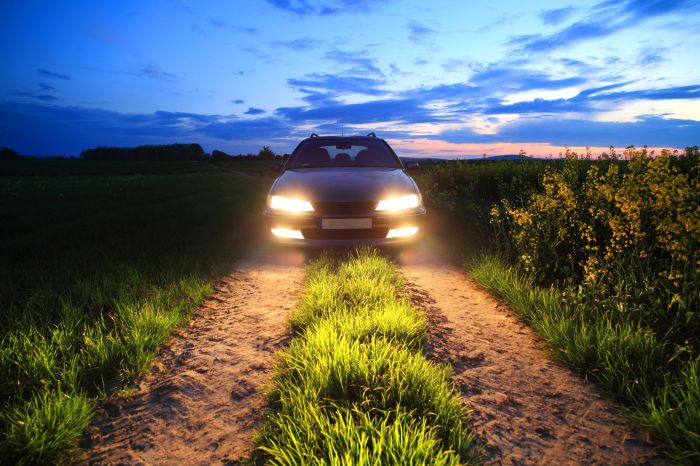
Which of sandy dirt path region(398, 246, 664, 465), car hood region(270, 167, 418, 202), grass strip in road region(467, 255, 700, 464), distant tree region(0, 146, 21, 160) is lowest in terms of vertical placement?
sandy dirt path region(398, 246, 664, 465)

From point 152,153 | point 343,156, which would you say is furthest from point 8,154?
point 343,156

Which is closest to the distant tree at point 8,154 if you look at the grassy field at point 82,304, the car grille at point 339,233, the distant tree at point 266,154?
the distant tree at point 266,154

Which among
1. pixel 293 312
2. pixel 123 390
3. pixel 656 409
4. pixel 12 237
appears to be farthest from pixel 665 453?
pixel 12 237

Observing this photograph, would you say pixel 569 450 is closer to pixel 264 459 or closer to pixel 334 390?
pixel 334 390

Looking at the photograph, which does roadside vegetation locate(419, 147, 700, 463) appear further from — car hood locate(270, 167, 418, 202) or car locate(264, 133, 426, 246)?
car hood locate(270, 167, 418, 202)

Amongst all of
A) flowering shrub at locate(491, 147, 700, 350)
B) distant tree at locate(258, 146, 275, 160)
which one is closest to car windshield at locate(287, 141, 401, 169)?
→ flowering shrub at locate(491, 147, 700, 350)

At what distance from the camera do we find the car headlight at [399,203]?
5.05 meters

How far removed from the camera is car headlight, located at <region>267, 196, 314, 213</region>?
503 cm

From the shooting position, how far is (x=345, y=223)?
16.3 feet

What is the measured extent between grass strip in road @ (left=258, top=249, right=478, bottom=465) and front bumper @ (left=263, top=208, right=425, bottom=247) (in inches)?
65.4

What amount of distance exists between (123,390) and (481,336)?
2628 millimetres

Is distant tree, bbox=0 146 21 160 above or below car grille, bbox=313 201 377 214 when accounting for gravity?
above

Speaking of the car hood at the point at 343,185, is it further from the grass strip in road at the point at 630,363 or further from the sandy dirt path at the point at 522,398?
the grass strip in road at the point at 630,363

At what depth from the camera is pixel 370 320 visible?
3186mm
